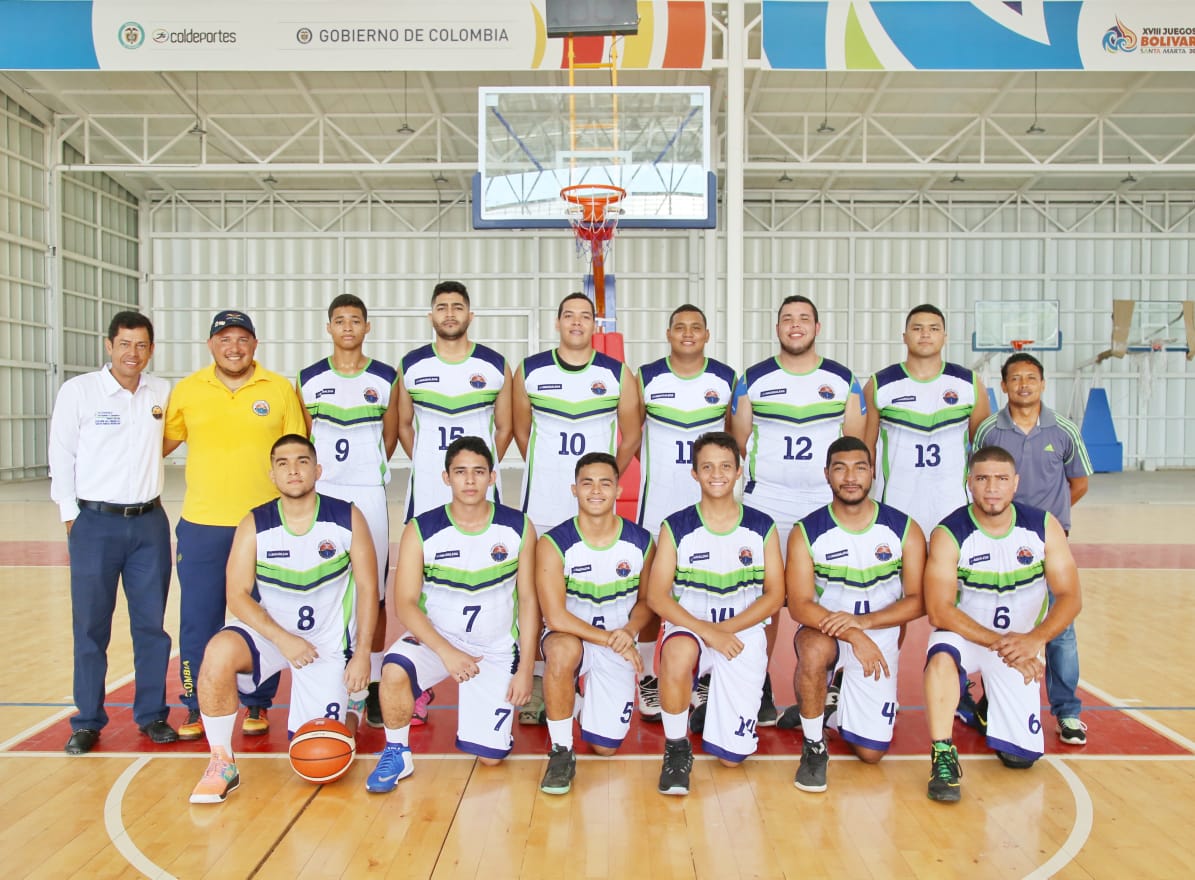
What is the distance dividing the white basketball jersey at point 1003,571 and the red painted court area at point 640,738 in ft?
2.09

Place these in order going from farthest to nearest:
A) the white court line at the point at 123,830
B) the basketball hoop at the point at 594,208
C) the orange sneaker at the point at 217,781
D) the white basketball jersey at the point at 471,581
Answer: the basketball hoop at the point at 594,208
the white basketball jersey at the point at 471,581
the orange sneaker at the point at 217,781
the white court line at the point at 123,830

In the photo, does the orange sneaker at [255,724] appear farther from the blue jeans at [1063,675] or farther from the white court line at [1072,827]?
the blue jeans at [1063,675]

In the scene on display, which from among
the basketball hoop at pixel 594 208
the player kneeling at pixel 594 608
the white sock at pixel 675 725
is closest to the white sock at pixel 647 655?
the player kneeling at pixel 594 608

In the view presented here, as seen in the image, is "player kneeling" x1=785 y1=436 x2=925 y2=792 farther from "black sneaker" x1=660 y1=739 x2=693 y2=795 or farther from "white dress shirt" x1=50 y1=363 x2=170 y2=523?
"white dress shirt" x1=50 y1=363 x2=170 y2=523

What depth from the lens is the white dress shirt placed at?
405 centimetres

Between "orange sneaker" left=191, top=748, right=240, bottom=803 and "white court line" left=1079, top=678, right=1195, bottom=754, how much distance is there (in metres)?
4.12

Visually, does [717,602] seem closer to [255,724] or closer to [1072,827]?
[1072,827]

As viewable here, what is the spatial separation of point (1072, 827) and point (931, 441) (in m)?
1.95

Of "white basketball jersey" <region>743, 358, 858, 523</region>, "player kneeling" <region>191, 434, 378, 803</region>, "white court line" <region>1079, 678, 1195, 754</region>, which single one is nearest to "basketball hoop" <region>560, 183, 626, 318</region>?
"white basketball jersey" <region>743, 358, 858, 523</region>

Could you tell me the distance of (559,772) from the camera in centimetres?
360

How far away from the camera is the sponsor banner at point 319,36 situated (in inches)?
445

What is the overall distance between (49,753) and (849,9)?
452 inches

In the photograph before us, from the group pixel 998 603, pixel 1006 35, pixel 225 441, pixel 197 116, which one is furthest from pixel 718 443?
pixel 197 116

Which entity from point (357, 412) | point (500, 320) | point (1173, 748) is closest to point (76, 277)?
point (500, 320)
